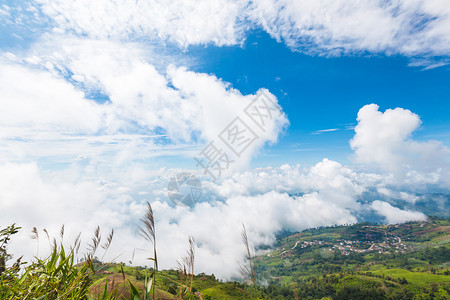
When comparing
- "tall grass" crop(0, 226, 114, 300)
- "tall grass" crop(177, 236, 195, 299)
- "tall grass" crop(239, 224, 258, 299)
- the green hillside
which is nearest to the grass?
the green hillside

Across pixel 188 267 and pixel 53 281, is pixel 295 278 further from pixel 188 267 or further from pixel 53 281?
pixel 53 281

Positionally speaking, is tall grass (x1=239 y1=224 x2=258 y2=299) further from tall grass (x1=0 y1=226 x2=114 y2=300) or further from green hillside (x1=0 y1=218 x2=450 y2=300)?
tall grass (x1=0 y1=226 x2=114 y2=300)

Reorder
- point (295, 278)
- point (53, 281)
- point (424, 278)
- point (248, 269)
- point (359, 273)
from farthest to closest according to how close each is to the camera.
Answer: point (295, 278)
point (359, 273)
point (424, 278)
point (248, 269)
point (53, 281)

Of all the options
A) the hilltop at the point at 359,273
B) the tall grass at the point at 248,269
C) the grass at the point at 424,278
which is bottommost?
the grass at the point at 424,278

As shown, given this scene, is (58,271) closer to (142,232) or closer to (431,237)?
(142,232)

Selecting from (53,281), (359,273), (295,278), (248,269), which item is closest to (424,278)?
(359,273)

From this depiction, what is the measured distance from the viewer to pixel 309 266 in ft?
557

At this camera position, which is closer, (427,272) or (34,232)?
(34,232)

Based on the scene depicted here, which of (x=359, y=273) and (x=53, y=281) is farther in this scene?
(x=359, y=273)

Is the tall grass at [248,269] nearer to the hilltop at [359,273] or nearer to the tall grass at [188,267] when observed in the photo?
the tall grass at [188,267]

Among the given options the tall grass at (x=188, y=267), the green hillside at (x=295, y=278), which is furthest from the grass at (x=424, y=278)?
the tall grass at (x=188, y=267)

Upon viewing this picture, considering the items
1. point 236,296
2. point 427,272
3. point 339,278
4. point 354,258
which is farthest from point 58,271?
point 354,258

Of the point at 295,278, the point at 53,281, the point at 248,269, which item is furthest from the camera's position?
the point at 295,278

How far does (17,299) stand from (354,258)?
222 metres
